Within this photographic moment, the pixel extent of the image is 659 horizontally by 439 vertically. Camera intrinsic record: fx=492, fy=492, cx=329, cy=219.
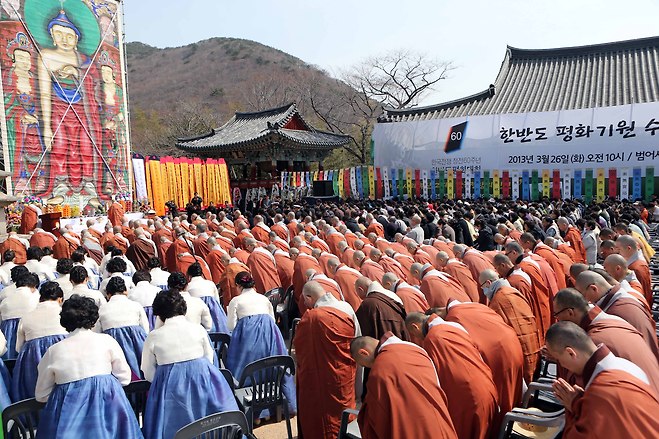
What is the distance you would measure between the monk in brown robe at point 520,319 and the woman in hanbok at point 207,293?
2.94 m

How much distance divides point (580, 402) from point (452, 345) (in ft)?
3.29

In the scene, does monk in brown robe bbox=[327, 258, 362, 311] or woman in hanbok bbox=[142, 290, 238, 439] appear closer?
woman in hanbok bbox=[142, 290, 238, 439]

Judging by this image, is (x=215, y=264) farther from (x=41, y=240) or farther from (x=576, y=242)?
→ (x=576, y=242)

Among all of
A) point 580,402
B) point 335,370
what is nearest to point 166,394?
point 335,370

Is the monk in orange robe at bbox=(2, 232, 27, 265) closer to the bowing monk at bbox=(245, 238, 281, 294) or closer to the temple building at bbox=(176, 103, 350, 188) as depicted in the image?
the bowing monk at bbox=(245, 238, 281, 294)

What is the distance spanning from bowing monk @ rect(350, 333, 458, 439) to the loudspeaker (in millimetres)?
18791

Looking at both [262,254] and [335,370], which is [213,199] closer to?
A: [262,254]

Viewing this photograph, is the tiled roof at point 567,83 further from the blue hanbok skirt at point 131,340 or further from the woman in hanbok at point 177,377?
the woman in hanbok at point 177,377

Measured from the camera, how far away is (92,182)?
63.2ft

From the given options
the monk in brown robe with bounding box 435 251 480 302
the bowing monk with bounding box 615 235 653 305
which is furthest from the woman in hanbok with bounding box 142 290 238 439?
the bowing monk with bounding box 615 235 653 305

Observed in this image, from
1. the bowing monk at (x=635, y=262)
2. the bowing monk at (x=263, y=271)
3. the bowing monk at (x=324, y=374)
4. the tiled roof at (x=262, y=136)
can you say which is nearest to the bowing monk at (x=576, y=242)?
the bowing monk at (x=635, y=262)

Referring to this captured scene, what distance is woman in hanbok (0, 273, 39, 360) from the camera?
489cm

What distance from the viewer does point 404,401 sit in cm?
286

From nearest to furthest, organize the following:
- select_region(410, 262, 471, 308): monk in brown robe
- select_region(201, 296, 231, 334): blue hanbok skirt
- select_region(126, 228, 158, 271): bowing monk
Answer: select_region(410, 262, 471, 308): monk in brown robe → select_region(201, 296, 231, 334): blue hanbok skirt → select_region(126, 228, 158, 271): bowing monk
